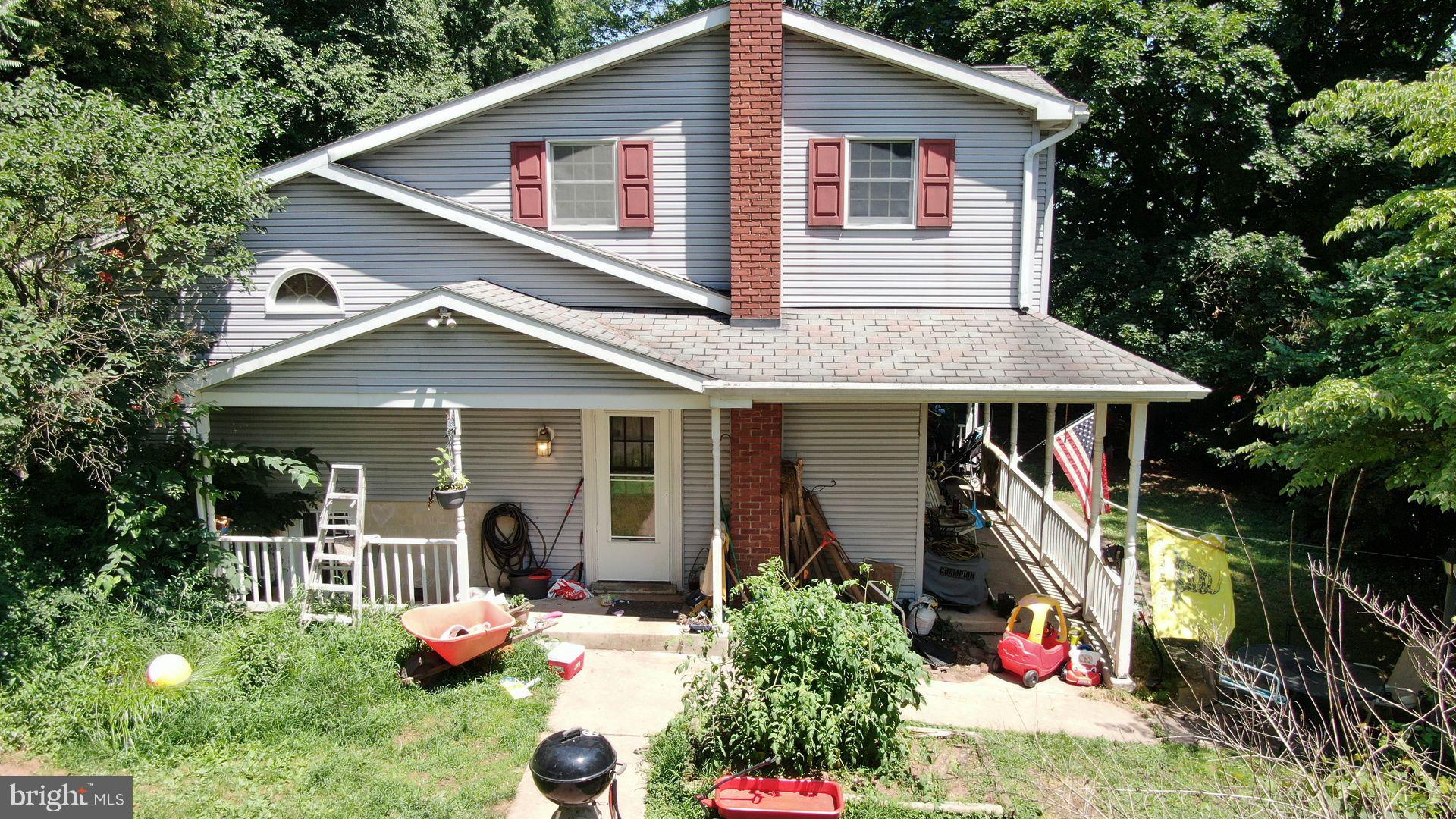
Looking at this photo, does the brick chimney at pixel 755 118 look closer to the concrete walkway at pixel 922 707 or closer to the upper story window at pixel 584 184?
the upper story window at pixel 584 184

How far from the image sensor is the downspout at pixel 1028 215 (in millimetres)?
9172

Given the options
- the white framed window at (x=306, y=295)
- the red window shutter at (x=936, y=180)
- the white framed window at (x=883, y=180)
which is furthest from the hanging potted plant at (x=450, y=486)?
the red window shutter at (x=936, y=180)

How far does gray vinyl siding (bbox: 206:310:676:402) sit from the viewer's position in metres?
8.07

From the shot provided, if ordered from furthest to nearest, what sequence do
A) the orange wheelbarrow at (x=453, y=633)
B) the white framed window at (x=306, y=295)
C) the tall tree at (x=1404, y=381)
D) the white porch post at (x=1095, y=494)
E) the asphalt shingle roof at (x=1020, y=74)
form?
the asphalt shingle roof at (x=1020, y=74) → the white framed window at (x=306, y=295) → the white porch post at (x=1095, y=494) → the orange wheelbarrow at (x=453, y=633) → the tall tree at (x=1404, y=381)

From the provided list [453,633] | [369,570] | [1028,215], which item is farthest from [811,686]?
[1028,215]

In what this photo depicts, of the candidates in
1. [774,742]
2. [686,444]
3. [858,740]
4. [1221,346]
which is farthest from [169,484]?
[1221,346]

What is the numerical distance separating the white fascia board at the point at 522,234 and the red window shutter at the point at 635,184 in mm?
593

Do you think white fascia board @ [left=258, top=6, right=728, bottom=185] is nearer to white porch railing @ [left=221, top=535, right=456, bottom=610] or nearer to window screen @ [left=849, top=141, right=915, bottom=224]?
window screen @ [left=849, top=141, right=915, bottom=224]

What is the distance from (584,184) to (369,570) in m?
4.94

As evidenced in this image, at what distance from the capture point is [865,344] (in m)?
8.59

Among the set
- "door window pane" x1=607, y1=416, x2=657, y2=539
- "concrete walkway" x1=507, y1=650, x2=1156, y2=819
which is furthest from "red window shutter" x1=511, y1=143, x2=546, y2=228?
"concrete walkway" x1=507, y1=650, x2=1156, y2=819

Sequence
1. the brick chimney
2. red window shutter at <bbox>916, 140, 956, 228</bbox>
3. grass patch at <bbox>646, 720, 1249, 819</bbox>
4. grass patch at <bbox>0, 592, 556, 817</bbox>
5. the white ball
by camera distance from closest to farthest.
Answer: grass patch at <bbox>646, 720, 1249, 819</bbox> < grass patch at <bbox>0, 592, 556, 817</bbox> < the white ball < the brick chimney < red window shutter at <bbox>916, 140, 956, 228</bbox>

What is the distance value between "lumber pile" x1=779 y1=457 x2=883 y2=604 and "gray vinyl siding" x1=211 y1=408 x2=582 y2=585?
Answer: 2439 mm

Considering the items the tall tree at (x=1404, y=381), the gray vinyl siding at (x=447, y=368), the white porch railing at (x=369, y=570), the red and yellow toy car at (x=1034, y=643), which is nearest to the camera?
the tall tree at (x=1404, y=381)
